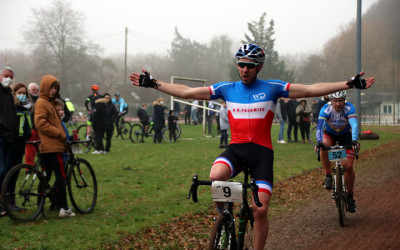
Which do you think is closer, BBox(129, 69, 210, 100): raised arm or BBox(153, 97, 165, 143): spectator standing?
BBox(129, 69, 210, 100): raised arm

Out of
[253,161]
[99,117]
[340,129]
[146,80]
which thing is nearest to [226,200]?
[253,161]

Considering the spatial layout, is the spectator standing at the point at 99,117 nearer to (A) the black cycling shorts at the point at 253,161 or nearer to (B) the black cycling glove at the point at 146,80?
(B) the black cycling glove at the point at 146,80

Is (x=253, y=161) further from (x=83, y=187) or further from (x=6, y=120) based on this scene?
(x=6, y=120)

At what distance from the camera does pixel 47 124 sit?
22.6 ft

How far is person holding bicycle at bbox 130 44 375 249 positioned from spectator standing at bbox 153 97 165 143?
15.3 metres

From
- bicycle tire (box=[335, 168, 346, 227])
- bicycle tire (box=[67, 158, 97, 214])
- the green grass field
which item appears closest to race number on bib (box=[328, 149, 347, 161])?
bicycle tire (box=[335, 168, 346, 227])

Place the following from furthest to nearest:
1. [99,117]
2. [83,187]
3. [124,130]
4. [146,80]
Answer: [124,130], [99,117], [83,187], [146,80]

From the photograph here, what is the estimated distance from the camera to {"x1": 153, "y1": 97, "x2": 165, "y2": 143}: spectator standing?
66.1 feet

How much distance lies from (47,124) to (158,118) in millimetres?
13262

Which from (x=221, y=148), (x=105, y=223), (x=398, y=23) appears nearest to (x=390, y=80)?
(x=398, y=23)

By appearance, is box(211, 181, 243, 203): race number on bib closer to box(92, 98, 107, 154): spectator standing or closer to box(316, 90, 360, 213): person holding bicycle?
box(316, 90, 360, 213): person holding bicycle

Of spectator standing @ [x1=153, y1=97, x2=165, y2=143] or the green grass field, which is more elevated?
spectator standing @ [x1=153, y1=97, x2=165, y2=143]

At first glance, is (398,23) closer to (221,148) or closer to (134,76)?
(221,148)

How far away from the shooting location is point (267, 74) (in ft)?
209
